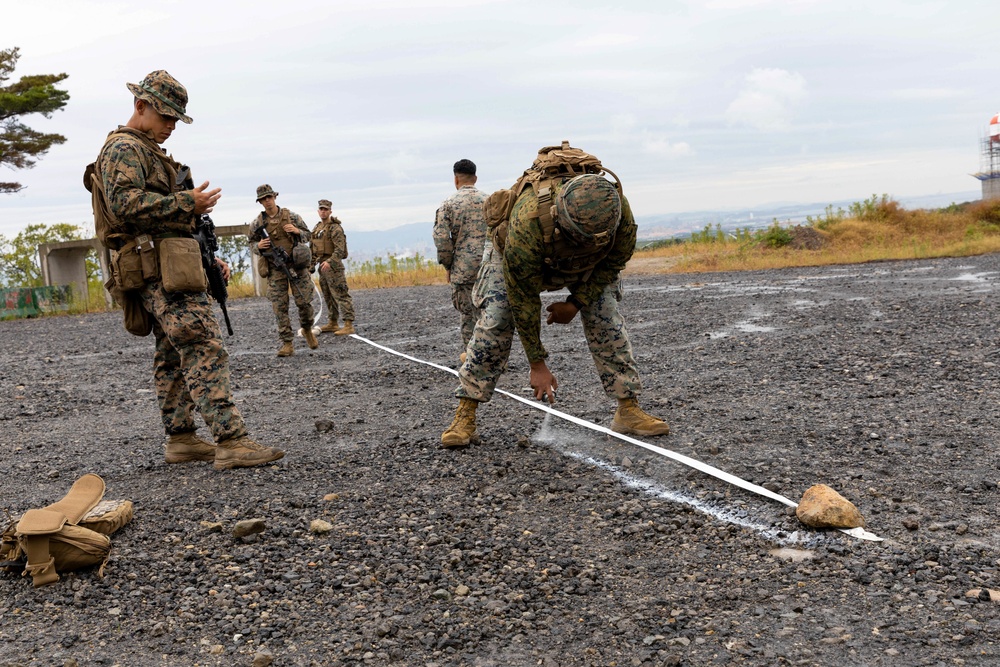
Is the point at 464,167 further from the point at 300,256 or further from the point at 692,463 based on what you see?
the point at 692,463

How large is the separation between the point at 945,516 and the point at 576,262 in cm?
200

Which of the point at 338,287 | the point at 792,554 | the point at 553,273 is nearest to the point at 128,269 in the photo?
the point at 553,273

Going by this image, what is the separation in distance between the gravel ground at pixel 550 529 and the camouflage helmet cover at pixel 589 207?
1.19 meters

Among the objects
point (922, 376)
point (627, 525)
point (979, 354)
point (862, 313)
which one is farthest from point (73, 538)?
point (862, 313)

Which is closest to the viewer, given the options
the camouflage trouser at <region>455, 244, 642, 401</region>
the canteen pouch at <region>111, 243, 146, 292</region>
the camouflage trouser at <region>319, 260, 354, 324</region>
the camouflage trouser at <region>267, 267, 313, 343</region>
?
the canteen pouch at <region>111, 243, 146, 292</region>

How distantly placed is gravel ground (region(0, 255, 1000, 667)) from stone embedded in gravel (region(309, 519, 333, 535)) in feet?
0.08

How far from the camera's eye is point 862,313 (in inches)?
388

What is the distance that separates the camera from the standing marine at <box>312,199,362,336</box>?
38.5 ft

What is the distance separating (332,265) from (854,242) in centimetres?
2025

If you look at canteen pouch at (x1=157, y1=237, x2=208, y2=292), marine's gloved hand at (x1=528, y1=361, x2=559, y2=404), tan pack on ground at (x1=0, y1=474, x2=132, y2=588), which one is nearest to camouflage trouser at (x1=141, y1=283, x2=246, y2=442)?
canteen pouch at (x1=157, y1=237, x2=208, y2=292)

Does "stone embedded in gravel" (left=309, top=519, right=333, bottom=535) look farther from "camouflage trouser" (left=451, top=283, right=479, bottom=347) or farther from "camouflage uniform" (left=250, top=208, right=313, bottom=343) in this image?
"camouflage uniform" (left=250, top=208, right=313, bottom=343)

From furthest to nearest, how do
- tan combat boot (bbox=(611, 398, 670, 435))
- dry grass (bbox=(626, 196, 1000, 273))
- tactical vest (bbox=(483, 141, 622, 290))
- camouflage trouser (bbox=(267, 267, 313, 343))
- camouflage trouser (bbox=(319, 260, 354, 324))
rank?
dry grass (bbox=(626, 196, 1000, 273)) < camouflage trouser (bbox=(319, 260, 354, 324)) < camouflage trouser (bbox=(267, 267, 313, 343)) < tan combat boot (bbox=(611, 398, 670, 435)) < tactical vest (bbox=(483, 141, 622, 290))

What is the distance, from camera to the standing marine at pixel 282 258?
996 cm

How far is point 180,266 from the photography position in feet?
14.1
